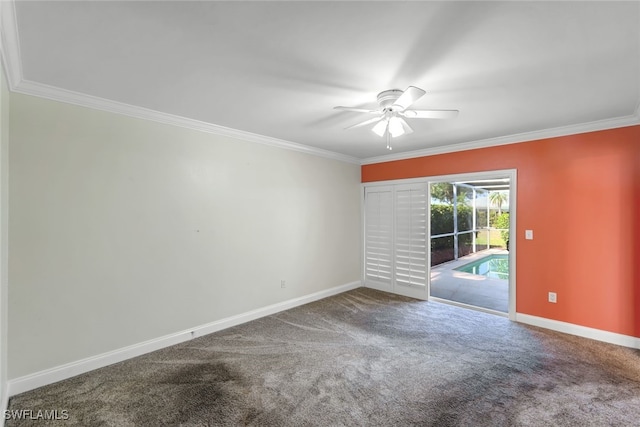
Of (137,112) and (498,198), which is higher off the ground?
(137,112)

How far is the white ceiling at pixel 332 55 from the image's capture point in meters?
1.49

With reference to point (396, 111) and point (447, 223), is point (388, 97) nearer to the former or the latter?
point (396, 111)

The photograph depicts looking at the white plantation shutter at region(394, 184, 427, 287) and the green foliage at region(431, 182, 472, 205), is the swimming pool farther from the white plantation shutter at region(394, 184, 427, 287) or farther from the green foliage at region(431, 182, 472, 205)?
the white plantation shutter at region(394, 184, 427, 287)

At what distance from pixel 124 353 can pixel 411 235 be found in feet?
13.2

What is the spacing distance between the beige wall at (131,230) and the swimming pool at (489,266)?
5.40 metres

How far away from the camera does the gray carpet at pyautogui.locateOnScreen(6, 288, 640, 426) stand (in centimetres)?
204

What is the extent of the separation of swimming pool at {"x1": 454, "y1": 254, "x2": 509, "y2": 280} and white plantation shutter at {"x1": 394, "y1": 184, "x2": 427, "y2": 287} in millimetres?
3223

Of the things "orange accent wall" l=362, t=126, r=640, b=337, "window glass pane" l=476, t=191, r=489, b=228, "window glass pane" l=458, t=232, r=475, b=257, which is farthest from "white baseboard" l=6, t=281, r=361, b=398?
"window glass pane" l=476, t=191, r=489, b=228

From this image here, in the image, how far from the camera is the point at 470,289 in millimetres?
5434

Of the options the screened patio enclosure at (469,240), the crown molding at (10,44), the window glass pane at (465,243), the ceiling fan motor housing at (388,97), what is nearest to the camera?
the crown molding at (10,44)

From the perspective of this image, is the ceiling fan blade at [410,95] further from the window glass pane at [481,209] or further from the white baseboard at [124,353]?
the window glass pane at [481,209]

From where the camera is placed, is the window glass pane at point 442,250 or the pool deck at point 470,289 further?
the window glass pane at point 442,250

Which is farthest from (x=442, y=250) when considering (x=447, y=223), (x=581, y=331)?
(x=581, y=331)

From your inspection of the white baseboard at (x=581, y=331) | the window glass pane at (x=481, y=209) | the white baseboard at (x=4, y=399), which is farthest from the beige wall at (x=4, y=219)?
the window glass pane at (x=481, y=209)
